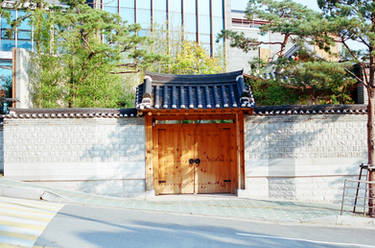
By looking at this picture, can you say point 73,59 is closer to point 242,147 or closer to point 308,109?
point 242,147

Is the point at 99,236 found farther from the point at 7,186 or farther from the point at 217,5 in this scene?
the point at 217,5

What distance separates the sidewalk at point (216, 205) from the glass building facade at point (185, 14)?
2183cm

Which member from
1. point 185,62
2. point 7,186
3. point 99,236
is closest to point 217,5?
point 185,62

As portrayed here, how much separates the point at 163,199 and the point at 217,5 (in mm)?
26940

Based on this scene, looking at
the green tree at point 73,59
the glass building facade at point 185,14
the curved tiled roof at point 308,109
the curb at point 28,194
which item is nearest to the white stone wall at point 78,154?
the curb at point 28,194

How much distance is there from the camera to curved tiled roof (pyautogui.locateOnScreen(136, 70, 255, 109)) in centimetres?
1016

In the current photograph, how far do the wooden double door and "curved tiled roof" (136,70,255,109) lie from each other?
0.96m

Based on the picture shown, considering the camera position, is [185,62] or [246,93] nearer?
[246,93]

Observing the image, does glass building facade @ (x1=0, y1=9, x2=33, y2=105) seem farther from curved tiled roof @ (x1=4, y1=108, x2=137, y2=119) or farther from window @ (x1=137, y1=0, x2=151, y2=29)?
window @ (x1=137, y1=0, x2=151, y2=29)

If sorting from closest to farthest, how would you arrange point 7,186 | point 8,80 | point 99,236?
1. point 99,236
2. point 7,186
3. point 8,80

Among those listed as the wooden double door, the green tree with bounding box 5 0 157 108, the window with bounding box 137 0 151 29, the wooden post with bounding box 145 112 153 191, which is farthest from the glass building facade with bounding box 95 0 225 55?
the wooden post with bounding box 145 112 153 191

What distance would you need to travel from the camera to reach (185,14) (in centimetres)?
3228

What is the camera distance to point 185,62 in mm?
17844

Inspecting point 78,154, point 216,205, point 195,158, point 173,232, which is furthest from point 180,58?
point 173,232
